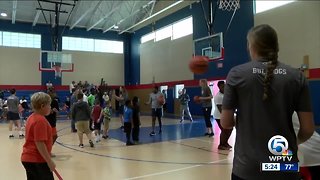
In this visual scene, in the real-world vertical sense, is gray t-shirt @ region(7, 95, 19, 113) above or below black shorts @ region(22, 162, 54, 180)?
above

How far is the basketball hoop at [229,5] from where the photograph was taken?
632 inches

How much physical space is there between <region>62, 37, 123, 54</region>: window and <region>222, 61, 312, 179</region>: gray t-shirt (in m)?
24.0

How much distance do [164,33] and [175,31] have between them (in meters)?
1.38

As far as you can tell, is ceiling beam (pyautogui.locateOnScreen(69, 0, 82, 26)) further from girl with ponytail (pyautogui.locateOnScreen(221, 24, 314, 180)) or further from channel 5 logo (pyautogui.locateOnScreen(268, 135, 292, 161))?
channel 5 logo (pyautogui.locateOnScreen(268, 135, 292, 161))

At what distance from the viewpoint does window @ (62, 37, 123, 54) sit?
961 inches

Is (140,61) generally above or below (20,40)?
below

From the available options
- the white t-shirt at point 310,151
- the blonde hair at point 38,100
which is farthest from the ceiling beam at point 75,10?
the white t-shirt at point 310,151

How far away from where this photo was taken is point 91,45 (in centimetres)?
2530

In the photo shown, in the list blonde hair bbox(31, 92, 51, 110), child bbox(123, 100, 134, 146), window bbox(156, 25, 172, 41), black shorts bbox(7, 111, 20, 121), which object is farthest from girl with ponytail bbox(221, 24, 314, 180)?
window bbox(156, 25, 172, 41)

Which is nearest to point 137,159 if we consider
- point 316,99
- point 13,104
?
point 13,104

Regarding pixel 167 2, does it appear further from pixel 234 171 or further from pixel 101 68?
pixel 234 171

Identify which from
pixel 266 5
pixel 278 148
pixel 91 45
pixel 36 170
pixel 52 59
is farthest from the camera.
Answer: pixel 91 45

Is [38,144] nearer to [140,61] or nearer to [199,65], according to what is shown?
[199,65]

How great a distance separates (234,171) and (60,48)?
23.8 metres
